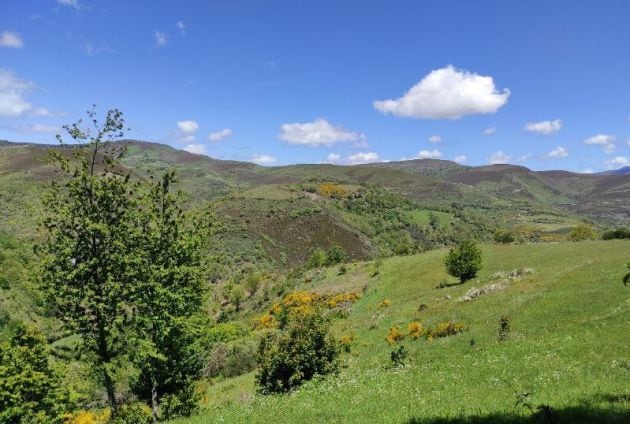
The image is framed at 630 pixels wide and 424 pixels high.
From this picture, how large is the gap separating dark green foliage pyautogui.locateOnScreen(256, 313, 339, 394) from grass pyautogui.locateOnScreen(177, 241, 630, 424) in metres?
1.23

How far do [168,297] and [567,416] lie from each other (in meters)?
17.1

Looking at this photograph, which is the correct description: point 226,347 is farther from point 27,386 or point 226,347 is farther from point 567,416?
point 567,416

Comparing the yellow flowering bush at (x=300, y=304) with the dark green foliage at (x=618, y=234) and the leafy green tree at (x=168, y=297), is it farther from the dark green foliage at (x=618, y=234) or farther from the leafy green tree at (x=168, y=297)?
the dark green foliage at (x=618, y=234)

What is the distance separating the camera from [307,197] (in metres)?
182

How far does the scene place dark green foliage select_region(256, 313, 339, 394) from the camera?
2377 centimetres

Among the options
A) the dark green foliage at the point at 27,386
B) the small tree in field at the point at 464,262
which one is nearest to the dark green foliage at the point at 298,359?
the dark green foliage at the point at 27,386

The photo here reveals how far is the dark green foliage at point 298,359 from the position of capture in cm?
2377

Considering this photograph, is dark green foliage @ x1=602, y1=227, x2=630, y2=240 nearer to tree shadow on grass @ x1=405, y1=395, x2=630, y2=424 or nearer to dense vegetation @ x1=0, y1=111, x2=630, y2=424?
dense vegetation @ x1=0, y1=111, x2=630, y2=424

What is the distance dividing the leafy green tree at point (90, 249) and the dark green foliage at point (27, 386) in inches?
525

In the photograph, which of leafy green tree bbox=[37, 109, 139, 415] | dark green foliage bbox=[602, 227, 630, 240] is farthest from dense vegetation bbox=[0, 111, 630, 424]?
dark green foliage bbox=[602, 227, 630, 240]

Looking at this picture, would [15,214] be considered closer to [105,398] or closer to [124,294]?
[105,398]

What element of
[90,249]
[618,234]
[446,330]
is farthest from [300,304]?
[90,249]

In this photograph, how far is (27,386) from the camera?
3155 centimetres

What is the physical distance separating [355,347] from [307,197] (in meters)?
147
